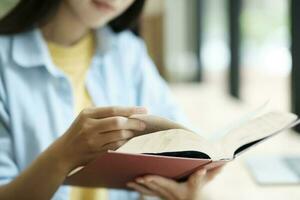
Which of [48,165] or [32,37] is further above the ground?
[32,37]

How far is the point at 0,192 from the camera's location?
822 millimetres

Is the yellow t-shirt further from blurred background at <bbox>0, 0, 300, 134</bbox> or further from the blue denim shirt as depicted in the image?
blurred background at <bbox>0, 0, 300, 134</bbox>

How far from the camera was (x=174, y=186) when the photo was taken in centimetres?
85

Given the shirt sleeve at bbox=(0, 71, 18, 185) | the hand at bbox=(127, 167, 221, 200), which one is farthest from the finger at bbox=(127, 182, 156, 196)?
the shirt sleeve at bbox=(0, 71, 18, 185)

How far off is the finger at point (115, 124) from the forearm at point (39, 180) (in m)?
0.12

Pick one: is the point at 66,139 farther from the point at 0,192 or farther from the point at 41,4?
the point at 41,4

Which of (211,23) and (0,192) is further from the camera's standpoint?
(211,23)

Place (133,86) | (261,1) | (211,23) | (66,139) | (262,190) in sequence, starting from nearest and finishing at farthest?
(66,139) → (262,190) → (133,86) → (261,1) → (211,23)

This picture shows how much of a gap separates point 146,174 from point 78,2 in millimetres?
429

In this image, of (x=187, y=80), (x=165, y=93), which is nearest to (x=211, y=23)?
(x=187, y=80)

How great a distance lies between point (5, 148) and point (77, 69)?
275 millimetres

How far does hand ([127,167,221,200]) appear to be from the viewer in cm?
82

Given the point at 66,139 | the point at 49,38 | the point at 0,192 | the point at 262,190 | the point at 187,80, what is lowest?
the point at 187,80

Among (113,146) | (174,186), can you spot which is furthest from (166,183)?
(113,146)
